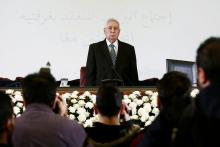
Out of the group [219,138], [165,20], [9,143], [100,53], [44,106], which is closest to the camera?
[219,138]

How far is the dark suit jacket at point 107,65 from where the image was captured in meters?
5.54

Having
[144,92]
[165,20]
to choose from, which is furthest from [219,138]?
[165,20]

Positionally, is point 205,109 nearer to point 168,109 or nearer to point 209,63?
point 209,63

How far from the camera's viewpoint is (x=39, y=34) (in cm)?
792

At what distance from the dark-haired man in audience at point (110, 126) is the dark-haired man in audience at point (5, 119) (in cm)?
49

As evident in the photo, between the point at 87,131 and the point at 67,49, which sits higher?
the point at 67,49

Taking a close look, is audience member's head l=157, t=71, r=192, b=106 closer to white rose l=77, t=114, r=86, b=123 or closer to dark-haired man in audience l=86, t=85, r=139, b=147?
dark-haired man in audience l=86, t=85, r=139, b=147

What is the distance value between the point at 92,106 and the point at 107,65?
1.77 metres

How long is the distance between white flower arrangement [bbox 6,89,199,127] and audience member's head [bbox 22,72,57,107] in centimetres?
94

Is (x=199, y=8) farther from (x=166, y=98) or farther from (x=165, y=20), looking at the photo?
(x=166, y=98)

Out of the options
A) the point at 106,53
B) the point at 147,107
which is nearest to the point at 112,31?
the point at 106,53

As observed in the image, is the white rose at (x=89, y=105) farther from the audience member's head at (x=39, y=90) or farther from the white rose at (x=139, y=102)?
the audience member's head at (x=39, y=90)

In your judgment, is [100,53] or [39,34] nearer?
[100,53]

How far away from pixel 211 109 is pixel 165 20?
241 inches
